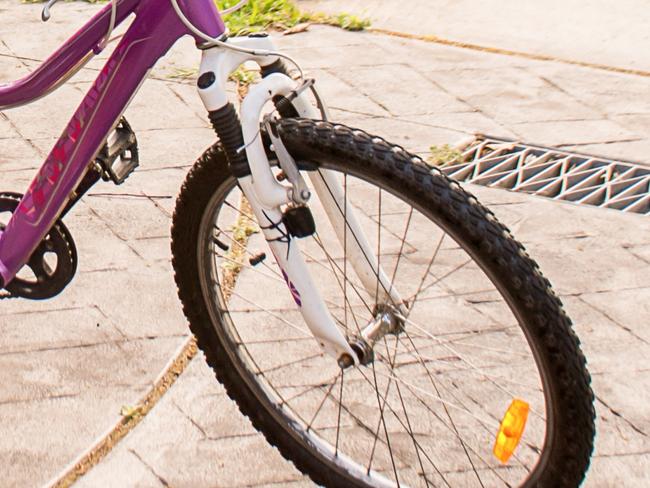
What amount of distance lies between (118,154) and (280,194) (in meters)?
0.58

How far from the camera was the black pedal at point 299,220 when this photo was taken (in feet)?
8.68

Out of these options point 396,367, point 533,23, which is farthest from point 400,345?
point 533,23

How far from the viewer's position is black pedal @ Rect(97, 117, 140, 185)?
2971 millimetres

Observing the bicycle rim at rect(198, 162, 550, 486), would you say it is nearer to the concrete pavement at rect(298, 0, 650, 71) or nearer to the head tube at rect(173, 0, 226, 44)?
the head tube at rect(173, 0, 226, 44)

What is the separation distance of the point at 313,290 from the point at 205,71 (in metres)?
0.54

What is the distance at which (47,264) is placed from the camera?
3.25 metres

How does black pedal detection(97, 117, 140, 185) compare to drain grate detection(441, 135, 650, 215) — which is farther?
drain grate detection(441, 135, 650, 215)

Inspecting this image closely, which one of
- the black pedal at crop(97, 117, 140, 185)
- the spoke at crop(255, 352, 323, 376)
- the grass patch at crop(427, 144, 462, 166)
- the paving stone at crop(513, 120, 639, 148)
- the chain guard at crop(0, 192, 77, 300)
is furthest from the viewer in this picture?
the paving stone at crop(513, 120, 639, 148)

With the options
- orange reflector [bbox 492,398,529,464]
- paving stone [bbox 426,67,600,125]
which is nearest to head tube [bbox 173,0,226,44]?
orange reflector [bbox 492,398,529,464]

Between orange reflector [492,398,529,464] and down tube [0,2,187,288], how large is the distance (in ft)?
3.70

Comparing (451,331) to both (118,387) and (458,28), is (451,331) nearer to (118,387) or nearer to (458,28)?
(118,387)

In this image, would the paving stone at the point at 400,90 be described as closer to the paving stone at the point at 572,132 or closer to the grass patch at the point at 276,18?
the paving stone at the point at 572,132

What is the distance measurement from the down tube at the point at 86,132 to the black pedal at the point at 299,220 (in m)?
0.46

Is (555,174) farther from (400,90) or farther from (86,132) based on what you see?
(86,132)
